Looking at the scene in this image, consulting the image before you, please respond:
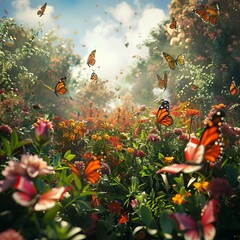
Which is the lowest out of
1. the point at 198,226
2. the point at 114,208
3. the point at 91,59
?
the point at 114,208

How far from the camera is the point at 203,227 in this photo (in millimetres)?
1233

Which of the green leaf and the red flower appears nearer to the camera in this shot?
the green leaf

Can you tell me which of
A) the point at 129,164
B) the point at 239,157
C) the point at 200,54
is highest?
the point at 200,54

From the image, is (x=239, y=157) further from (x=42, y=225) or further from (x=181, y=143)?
(x=42, y=225)

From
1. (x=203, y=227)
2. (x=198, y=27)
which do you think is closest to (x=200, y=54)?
(x=198, y=27)

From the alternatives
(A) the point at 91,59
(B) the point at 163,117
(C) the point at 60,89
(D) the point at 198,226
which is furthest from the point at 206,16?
(D) the point at 198,226

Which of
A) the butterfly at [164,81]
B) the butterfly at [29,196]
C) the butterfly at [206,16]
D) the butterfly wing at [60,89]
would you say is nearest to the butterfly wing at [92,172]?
the butterfly at [29,196]

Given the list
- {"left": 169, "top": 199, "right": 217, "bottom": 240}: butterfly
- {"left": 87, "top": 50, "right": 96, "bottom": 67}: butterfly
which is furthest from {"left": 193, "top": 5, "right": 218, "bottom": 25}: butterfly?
{"left": 169, "top": 199, "right": 217, "bottom": 240}: butterfly

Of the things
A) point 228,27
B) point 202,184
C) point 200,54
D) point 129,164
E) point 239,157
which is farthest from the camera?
point 200,54

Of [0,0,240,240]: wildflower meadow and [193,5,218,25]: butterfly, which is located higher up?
[193,5,218,25]: butterfly

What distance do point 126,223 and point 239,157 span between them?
129 cm

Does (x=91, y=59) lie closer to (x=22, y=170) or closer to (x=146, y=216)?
(x=146, y=216)

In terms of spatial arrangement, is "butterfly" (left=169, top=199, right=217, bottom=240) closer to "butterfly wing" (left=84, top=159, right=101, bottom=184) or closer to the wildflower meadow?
the wildflower meadow

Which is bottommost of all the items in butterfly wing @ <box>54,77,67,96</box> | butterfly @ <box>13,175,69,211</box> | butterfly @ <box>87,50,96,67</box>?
butterfly @ <box>13,175,69,211</box>
